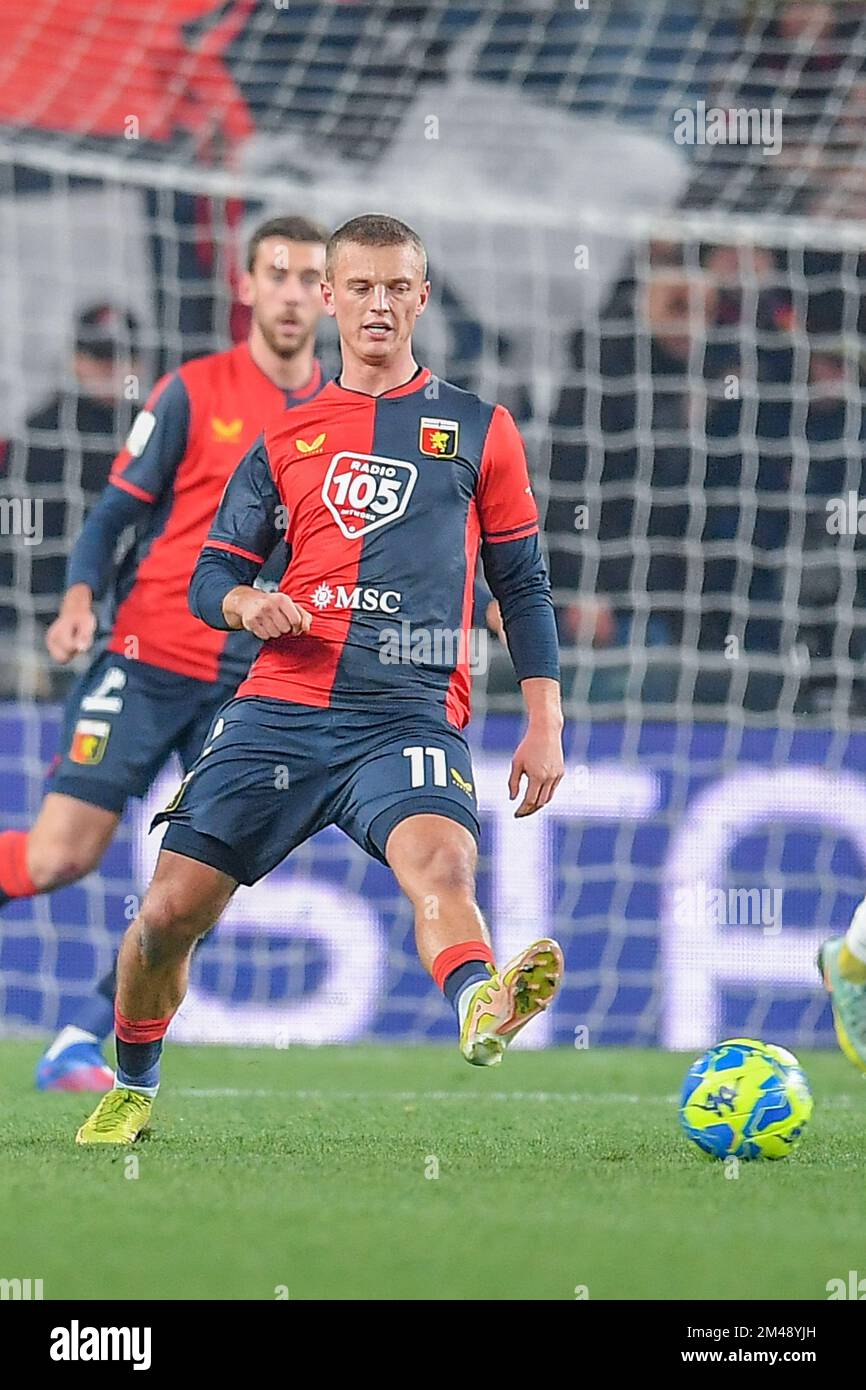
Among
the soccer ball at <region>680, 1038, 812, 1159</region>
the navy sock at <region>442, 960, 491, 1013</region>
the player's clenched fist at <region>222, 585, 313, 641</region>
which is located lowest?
the soccer ball at <region>680, 1038, 812, 1159</region>

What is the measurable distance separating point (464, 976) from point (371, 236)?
60.1 inches

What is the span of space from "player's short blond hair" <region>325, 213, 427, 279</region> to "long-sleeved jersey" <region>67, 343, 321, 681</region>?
5.37 ft

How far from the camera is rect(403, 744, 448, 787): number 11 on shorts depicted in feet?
14.0

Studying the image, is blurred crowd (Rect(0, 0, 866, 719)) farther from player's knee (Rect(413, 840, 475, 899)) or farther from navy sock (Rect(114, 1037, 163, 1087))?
player's knee (Rect(413, 840, 475, 899))

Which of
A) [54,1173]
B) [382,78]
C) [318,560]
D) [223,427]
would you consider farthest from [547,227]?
[54,1173]

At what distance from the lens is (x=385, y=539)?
4.41 meters

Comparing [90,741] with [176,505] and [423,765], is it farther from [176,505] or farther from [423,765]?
[423,765]

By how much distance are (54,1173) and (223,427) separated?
2.61 metres

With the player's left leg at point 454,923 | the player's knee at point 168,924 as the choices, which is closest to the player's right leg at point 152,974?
the player's knee at point 168,924

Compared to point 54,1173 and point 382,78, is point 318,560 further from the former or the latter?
point 382,78

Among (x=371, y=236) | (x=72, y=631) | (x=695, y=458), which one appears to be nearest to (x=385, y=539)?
(x=371, y=236)

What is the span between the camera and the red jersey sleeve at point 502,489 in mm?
4523

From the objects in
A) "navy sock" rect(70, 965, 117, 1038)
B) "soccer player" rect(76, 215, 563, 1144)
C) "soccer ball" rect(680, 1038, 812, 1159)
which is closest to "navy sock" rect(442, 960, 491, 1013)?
"soccer player" rect(76, 215, 563, 1144)

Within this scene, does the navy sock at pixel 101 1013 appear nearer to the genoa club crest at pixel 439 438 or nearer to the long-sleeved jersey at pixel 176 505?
the long-sleeved jersey at pixel 176 505
